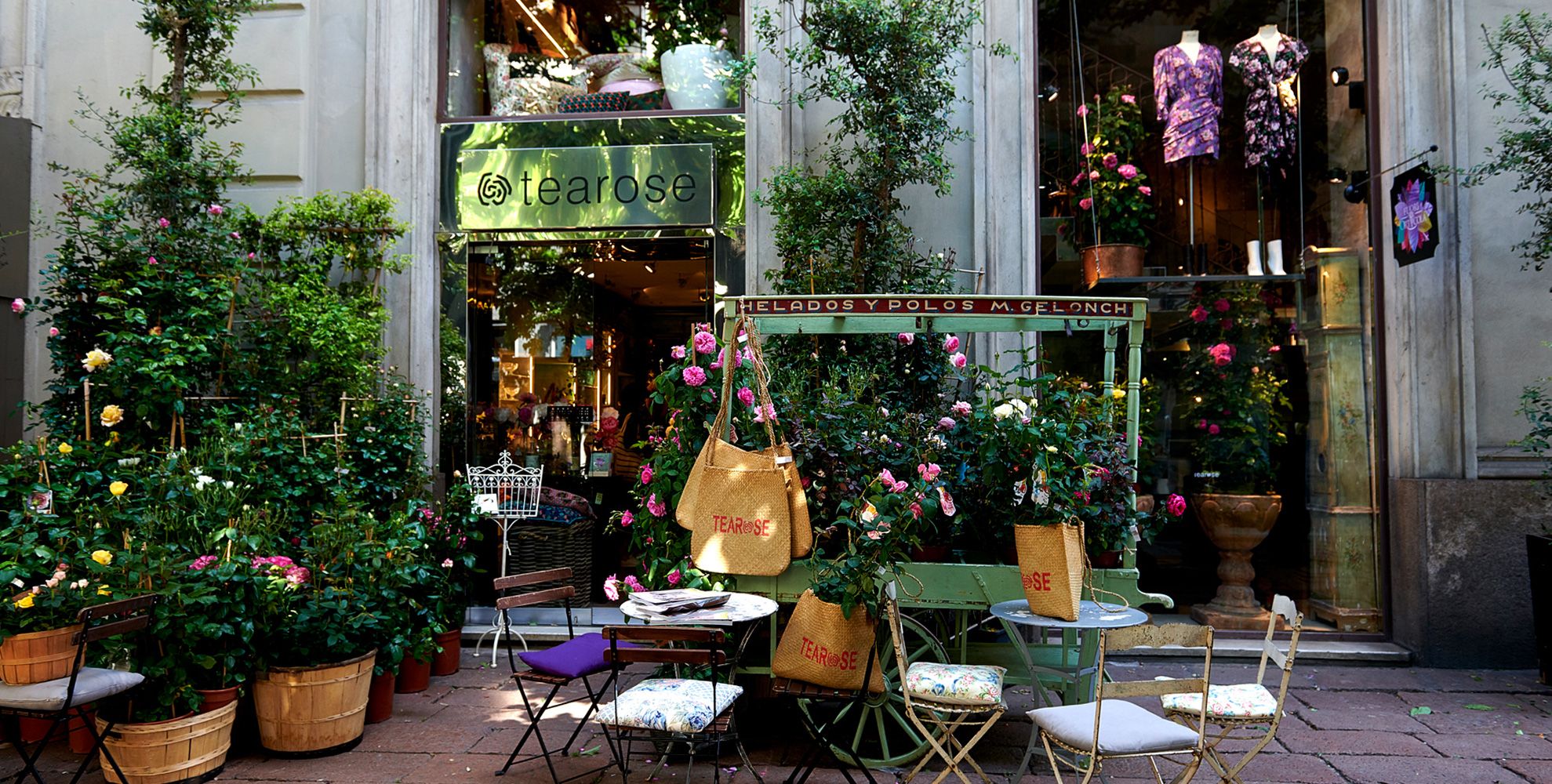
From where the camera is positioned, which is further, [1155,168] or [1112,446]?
[1155,168]

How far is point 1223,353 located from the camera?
304 inches

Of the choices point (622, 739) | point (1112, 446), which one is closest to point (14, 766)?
point (622, 739)

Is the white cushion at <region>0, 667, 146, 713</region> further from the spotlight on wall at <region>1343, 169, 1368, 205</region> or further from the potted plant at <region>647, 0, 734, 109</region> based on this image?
the spotlight on wall at <region>1343, 169, 1368, 205</region>

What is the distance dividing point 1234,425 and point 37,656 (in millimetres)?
7488

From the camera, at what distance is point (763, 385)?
186 inches

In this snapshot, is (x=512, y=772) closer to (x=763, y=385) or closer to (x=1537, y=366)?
(x=763, y=385)

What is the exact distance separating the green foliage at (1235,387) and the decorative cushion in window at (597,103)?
4.75 m

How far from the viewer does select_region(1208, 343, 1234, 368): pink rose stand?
7.71 meters

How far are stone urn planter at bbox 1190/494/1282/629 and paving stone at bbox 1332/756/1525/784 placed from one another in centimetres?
249

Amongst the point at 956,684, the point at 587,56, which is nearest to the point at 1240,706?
the point at 956,684

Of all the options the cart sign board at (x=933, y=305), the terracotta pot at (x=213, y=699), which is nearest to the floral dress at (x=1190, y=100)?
the cart sign board at (x=933, y=305)

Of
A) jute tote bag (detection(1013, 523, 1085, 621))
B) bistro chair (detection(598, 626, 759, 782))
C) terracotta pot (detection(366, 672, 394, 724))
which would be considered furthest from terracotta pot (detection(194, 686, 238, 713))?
jute tote bag (detection(1013, 523, 1085, 621))

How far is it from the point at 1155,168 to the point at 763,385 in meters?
4.65

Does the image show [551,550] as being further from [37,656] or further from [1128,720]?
[1128,720]
